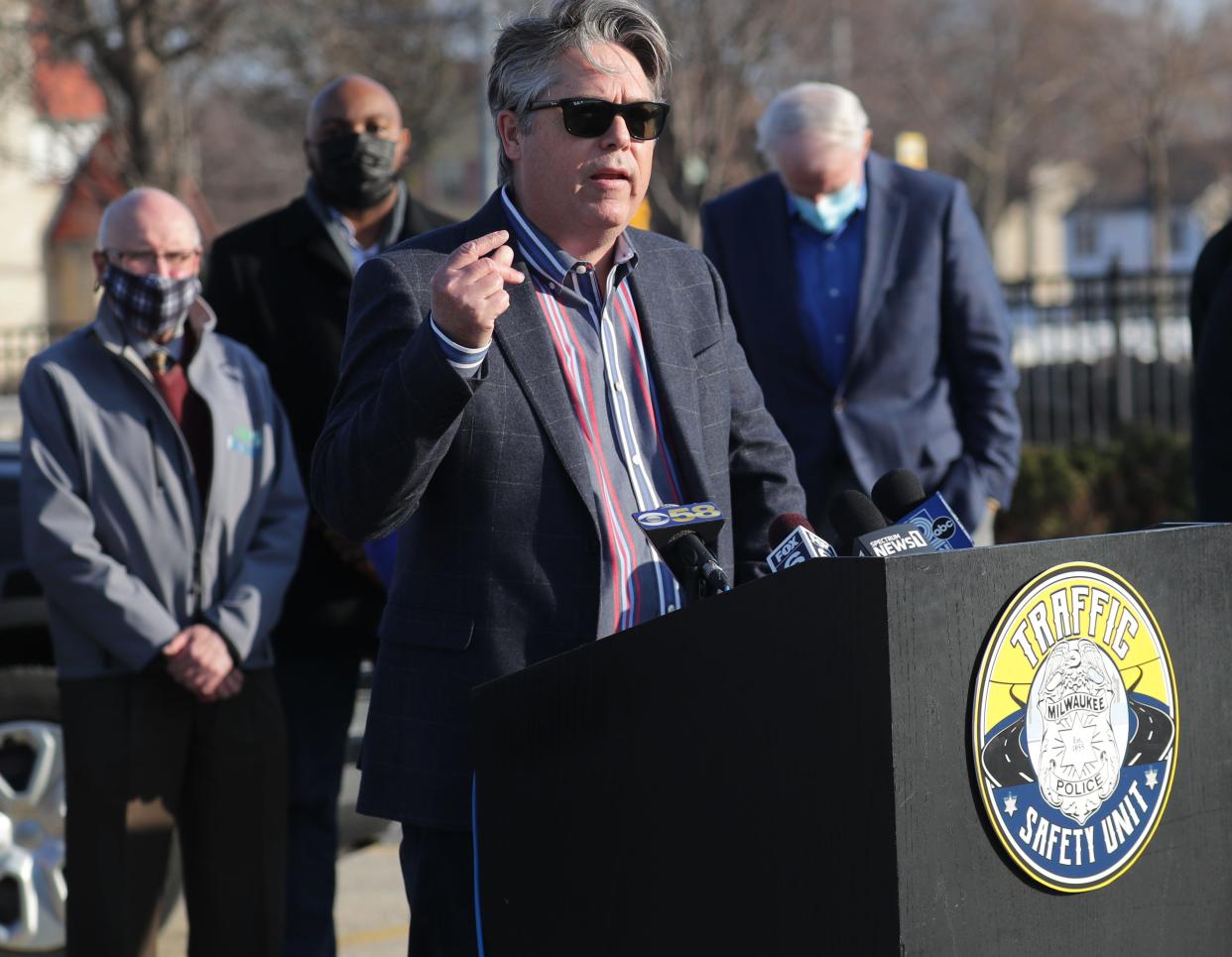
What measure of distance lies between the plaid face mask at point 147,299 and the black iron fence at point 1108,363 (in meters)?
7.89

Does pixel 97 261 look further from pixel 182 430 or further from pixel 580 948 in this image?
pixel 580 948

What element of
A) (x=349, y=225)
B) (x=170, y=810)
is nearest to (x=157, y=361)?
(x=349, y=225)

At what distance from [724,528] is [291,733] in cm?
204

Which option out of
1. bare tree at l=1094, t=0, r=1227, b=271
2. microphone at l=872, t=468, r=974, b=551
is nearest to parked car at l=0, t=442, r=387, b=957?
microphone at l=872, t=468, r=974, b=551

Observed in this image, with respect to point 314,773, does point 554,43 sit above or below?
above

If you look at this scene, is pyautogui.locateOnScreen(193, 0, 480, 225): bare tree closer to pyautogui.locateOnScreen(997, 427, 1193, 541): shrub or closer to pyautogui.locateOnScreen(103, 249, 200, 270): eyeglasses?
pyautogui.locateOnScreen(997, 427, 1193, 541): shrub

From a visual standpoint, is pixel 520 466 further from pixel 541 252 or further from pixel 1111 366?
pixel 1111 366

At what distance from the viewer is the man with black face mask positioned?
453 centimetres

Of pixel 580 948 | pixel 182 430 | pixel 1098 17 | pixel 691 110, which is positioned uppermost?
pixel 1098 17

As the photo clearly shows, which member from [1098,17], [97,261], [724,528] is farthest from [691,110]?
[1098,17]

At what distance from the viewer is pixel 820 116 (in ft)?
15.9

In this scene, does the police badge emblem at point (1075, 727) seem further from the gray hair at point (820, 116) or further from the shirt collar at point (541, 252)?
the gray hair at point (820, 116)

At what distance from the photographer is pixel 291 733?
454 centimetres

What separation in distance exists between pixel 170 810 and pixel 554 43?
2.38m
